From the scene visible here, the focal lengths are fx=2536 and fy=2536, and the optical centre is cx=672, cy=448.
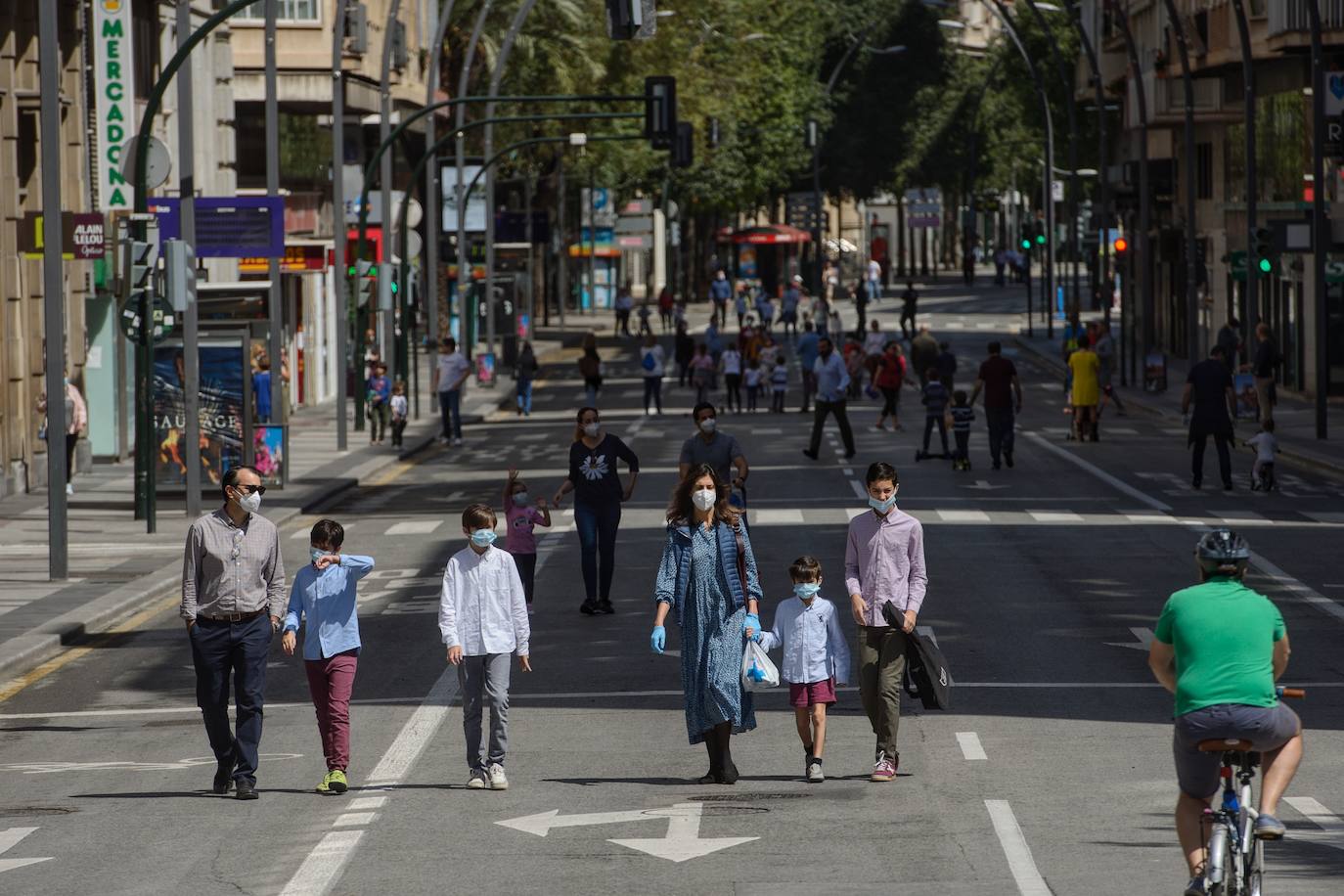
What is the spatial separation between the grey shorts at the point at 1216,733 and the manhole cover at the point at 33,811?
611 cm

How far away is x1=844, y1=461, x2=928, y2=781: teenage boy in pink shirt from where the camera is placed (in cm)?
1322

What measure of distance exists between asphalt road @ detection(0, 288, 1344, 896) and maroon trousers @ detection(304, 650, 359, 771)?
0.82 ft

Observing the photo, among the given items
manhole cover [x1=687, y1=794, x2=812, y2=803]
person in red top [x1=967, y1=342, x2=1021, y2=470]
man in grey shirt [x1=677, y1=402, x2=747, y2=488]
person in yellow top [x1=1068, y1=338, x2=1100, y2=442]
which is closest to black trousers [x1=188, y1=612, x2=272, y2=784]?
manhole cover [x1=687, y1=794, x2=812, y2=803]

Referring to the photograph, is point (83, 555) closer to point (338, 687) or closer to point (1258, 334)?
point (338, 687)

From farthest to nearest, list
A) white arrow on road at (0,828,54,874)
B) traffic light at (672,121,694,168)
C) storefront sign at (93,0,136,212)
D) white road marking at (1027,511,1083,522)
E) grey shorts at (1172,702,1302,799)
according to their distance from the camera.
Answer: traffic light at (672,121,694,168)
storefront sign at (93,0,136,212)
white road marking at (1027,511,1083,522)
white arrow on road at (0,828,54,874)
grey shorts at (1172,702,1302,799)

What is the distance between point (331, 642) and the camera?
1309cm

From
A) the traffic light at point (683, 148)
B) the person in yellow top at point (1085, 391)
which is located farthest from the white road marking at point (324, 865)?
the traffic light at point (683, 148)

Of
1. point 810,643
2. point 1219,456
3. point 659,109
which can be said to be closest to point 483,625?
point 810,643

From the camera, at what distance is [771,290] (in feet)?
374

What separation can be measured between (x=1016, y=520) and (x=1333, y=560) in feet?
17.9

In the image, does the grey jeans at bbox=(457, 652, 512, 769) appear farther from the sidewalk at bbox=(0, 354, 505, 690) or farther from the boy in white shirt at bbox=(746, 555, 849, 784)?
the sidewalk at bbox=(0, 354, 505, 690)

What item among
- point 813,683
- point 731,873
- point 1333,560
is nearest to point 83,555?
point 1333,560

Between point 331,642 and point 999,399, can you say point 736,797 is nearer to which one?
point 331,642

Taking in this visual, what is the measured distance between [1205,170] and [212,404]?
41.9m
